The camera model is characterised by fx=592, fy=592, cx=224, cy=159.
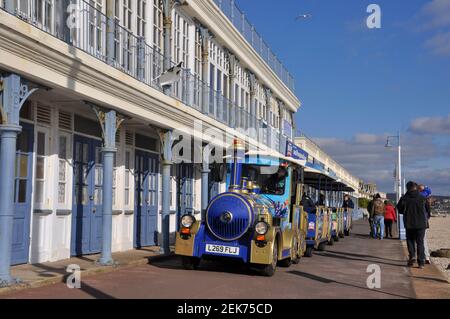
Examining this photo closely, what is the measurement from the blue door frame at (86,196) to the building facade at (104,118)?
25mm

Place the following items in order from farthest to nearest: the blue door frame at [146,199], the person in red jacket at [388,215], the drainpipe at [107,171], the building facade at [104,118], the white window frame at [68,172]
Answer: the person in red jacket at [388,215]
the blue door frame at [146,199]
the white window frame at [68,172]
the drainpipe at [107,171]
the building facade at [104,118]

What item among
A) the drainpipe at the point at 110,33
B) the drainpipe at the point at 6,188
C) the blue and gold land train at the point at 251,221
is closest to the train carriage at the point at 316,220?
the blue and gold land train at the point at 251,221

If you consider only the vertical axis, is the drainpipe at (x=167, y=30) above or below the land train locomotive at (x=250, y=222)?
above

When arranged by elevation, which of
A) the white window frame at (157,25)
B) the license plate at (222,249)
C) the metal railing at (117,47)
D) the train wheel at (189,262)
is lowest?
the train wheel at (189,262)

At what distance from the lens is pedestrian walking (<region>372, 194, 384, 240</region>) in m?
25.4

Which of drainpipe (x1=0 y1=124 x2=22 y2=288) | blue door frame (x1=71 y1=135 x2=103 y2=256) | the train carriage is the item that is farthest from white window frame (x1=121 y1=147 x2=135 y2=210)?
drainpipe (x1=0 y1=124 x2=22 y2=288)

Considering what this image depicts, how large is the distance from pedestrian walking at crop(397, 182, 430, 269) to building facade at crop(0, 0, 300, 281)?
4385mm

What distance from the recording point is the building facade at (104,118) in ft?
30.3

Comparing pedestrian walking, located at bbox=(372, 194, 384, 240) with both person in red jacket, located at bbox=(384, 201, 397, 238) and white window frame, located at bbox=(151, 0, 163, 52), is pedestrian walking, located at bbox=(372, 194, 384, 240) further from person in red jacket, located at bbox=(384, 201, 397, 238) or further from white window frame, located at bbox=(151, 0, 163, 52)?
white window frame, located at bbox=(151, 0, 163, 52)

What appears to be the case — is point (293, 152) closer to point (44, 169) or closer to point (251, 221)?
point (251, 221)

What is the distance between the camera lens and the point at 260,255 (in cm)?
1115

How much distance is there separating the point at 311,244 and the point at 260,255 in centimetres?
497

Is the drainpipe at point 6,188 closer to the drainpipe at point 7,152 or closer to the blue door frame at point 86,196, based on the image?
the drainpipe at point 7,152
